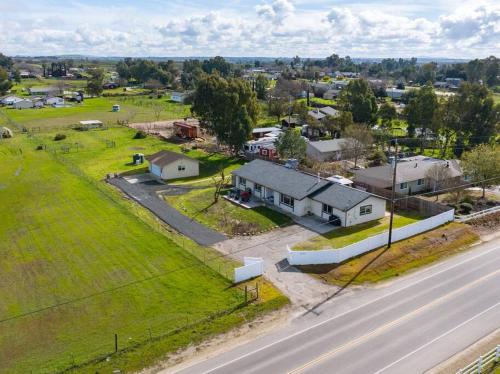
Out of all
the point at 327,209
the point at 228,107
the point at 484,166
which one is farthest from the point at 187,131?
the point at 484,166

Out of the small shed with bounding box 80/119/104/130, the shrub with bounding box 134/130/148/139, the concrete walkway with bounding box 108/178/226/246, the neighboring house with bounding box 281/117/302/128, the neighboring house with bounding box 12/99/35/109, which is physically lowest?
the concrete walkway with bounding box 108/178/226/246

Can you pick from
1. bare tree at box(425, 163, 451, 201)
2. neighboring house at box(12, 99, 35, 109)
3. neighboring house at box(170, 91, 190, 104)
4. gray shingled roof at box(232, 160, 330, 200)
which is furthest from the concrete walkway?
neighboring house at box(170, 91, 190, 104)

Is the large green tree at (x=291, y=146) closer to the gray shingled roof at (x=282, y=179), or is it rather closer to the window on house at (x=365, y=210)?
the gray shingled roof at (x=282, y=179)

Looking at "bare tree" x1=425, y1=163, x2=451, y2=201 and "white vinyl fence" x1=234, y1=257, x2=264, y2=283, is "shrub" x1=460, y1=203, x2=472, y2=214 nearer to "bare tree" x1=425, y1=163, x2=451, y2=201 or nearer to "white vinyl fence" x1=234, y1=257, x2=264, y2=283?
"bare tree" x1=425, y1=163, x2=451, y2=201

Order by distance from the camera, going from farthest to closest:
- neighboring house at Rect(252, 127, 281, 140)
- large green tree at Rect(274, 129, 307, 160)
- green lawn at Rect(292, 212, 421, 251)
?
1. neighboring house at Rect(252, 127, 281, 140)
2. large green tree at Rect(274, 129, 307, 160)
3. green lawn at Rect(292, 212, 421, 251)

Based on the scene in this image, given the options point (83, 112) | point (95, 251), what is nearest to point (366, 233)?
point (95, 251)

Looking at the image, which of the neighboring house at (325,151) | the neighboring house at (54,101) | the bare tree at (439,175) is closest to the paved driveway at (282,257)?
the bare tree at (439,175)
